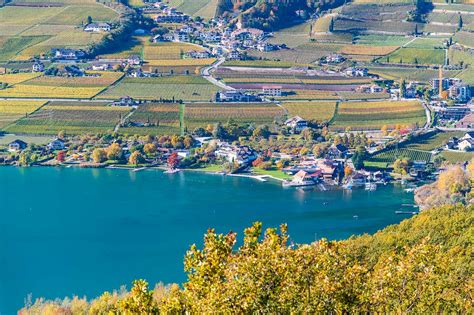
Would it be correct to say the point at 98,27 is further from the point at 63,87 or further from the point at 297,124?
the point at 297,124

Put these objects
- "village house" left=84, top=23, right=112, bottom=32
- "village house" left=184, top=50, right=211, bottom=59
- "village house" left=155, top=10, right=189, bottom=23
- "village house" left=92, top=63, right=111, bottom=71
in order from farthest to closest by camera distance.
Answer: "village house" left=155, top=10, right=189, bottom=23 < "village house" left=84, top=23, right=112, bottom=32 < "village house" left=184, top=50, right=211, bottom=59 < "village house" left=92, top=63, right=111, bottom=71

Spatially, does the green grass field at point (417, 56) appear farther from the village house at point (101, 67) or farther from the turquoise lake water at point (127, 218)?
the turquoise lake water at point (127, 218)

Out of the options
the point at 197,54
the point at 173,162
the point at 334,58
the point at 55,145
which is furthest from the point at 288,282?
the point at 197,54

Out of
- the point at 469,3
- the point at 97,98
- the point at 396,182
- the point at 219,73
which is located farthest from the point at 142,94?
the point at 469,3

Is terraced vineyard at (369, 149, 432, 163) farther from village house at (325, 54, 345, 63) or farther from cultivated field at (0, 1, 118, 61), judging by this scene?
cultivated field at (0, 1, 118, 61)

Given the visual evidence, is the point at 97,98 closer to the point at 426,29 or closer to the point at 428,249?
the point at 426,29

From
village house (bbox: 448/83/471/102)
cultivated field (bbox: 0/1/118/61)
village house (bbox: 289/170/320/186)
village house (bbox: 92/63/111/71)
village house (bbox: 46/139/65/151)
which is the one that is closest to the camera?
village house (bbox: 289/170/320/186)

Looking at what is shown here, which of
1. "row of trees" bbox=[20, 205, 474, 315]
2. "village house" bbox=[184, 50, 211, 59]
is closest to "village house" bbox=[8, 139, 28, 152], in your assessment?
"village house" bbox=[184, 50, 211, 59]
